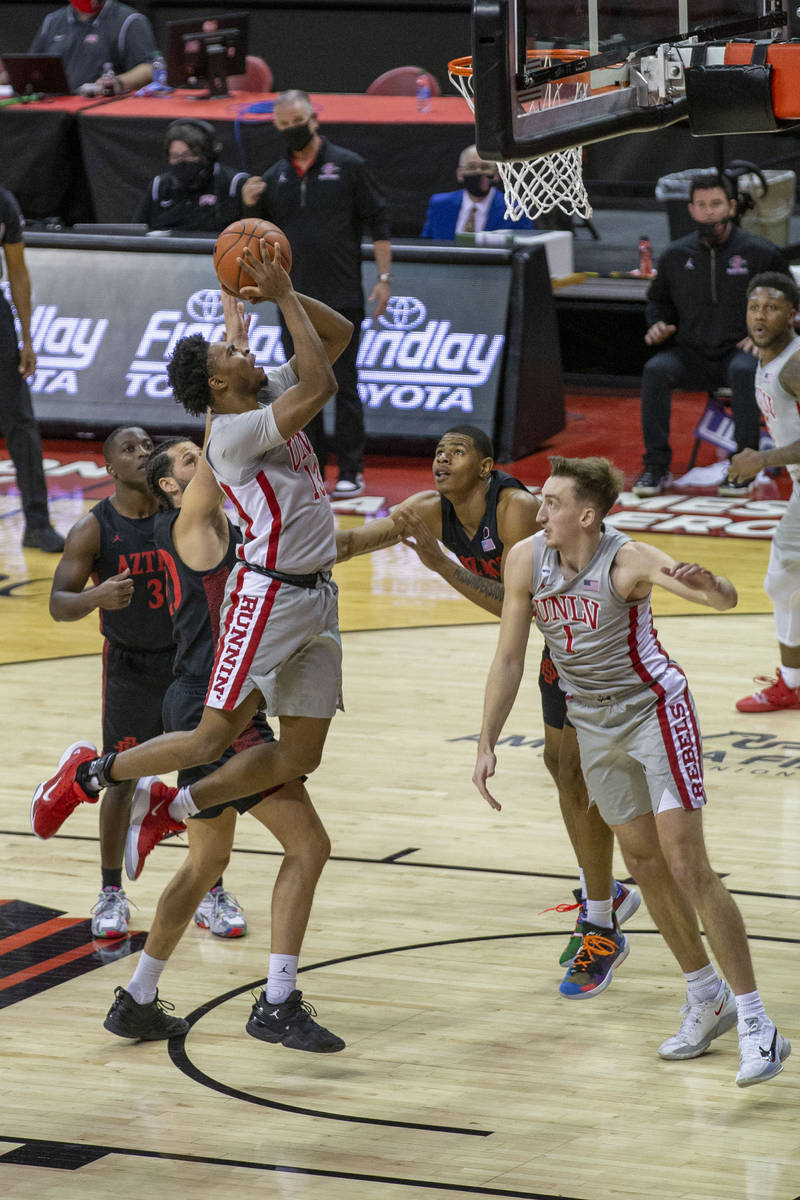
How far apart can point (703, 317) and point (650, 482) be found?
45.8 inches

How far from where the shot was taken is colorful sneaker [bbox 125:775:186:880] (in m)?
5.61

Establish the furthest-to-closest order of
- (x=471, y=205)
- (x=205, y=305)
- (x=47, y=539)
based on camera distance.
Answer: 1. (x=471, y=205)
2. (x=205, y=305)
3. (x=47, y=539)

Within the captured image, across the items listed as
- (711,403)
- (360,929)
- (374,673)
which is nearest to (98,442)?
(711,403)

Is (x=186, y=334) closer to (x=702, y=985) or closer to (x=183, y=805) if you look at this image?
(x=183, y=805)

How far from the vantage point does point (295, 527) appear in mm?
5355

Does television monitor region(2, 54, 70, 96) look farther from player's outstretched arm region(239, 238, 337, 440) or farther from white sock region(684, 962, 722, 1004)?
white sock region(684, 962, 722, 1004)

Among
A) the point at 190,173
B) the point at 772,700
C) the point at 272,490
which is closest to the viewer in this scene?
the point at 272,490

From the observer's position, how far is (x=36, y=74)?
17.6m

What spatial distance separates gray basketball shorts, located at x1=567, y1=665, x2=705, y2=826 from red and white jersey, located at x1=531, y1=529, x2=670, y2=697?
1.9 inches

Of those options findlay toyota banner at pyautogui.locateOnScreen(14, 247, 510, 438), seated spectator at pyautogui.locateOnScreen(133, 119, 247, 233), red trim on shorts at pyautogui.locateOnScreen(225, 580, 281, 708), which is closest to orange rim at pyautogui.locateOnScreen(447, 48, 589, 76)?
red trim on shorts at pyautogui.locateOnScreen(225, 580, 281, 708)

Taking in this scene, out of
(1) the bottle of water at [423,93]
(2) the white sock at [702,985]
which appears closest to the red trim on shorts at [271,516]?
(2) the white sock at [702,985]

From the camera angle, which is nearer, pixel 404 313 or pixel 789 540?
pixel 789 540

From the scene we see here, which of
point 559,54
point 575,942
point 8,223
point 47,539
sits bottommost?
point 47,539

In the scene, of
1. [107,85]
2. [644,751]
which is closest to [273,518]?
[644,751]
